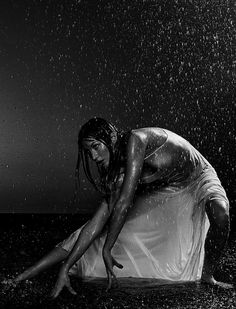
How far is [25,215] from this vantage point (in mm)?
8195

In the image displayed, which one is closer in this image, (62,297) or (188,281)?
(62,297)

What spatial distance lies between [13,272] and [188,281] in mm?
1042

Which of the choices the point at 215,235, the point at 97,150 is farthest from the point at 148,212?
the point at 97,150

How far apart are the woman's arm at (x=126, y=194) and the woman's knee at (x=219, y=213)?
49 cm

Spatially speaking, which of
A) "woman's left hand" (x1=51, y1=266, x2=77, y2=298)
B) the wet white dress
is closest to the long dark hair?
the wet white dress

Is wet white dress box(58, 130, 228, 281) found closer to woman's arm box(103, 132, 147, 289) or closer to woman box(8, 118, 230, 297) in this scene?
woman box(8, 118, 230, 297)

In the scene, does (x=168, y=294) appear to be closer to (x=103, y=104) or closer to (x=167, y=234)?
(x=167, y=234)

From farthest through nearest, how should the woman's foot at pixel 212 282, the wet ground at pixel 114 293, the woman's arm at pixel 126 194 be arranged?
the woman's foot at pixel 212 282, the woman's arm at pixel 126 194, the wet ground at pixel 114 293

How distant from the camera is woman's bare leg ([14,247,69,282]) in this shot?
10.0ft

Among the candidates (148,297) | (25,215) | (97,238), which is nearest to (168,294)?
(148,297)

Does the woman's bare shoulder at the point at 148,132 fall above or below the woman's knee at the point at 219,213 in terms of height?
above

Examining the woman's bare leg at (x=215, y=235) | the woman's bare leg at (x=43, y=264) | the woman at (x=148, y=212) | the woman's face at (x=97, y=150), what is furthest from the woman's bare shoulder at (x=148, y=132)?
the woman's bare leg at (x=43, y=264)

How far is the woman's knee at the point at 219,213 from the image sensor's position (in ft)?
9.93

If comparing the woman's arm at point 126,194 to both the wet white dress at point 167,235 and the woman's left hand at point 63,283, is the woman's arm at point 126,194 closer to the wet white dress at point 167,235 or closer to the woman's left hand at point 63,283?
the woman's left hand at point 63,283
